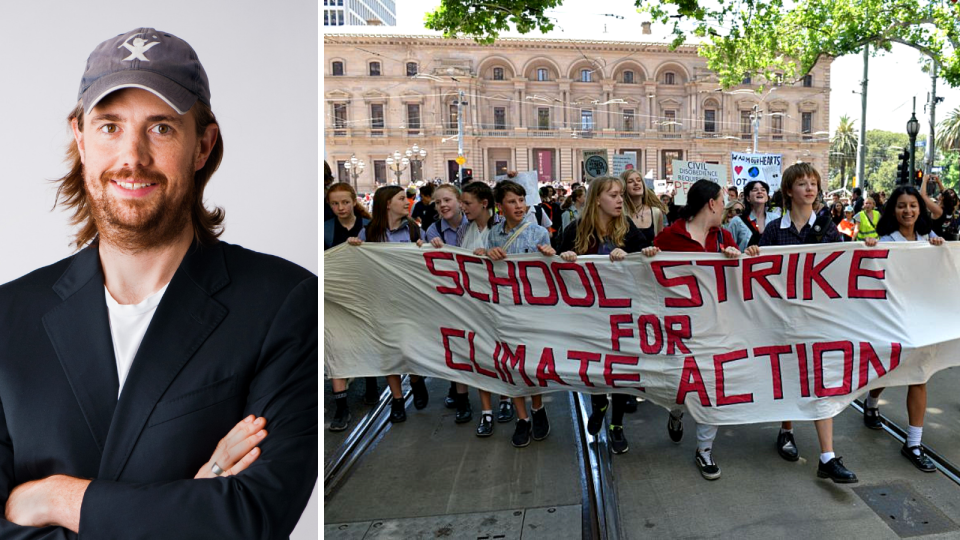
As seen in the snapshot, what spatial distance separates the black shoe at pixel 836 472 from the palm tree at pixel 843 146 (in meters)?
84.0

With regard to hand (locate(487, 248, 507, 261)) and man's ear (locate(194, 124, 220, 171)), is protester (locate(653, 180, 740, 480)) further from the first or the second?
man's ear (locate(194, 124, 220, 171))

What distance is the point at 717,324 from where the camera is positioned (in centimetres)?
425

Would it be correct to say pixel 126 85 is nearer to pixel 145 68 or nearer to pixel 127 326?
pixel 145 68

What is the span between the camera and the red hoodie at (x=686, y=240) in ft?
14.4

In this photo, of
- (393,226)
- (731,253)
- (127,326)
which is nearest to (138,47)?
(127,326)

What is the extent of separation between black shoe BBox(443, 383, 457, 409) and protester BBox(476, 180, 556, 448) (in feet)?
2.93

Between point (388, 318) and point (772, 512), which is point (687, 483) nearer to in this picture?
point (772, 512)

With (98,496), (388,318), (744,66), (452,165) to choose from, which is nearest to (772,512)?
(388,318)

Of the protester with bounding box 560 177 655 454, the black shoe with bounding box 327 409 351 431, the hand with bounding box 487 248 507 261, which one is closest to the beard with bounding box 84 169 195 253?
the hand with bounding box 487 248 507 261

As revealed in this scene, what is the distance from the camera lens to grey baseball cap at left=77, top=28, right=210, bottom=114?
5.78 feet

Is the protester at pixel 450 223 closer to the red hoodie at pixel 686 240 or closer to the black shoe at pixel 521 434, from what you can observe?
the black shoe at pixel 521 434

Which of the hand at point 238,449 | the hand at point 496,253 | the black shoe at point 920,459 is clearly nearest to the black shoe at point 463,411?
the hand at point 496,253

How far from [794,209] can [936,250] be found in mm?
893

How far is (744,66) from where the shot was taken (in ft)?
53.6
